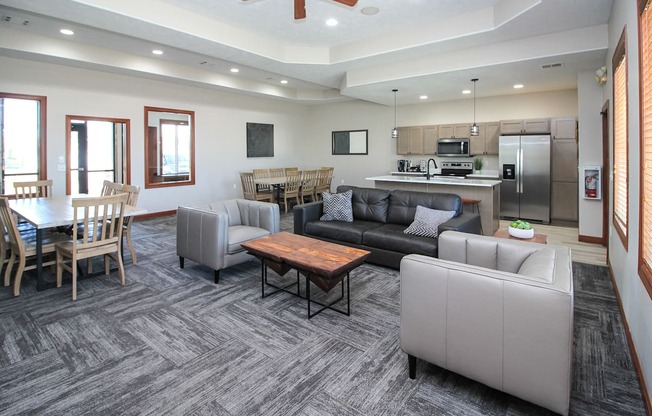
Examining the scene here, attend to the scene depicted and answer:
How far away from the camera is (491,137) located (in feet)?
25.7

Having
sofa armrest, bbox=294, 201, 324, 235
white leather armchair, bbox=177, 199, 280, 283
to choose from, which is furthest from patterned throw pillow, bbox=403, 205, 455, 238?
white leather armchair, bbox=177, 199, 280, 283

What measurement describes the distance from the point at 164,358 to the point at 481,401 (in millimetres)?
1971

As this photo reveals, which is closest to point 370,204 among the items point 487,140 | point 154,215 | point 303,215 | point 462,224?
point 303,215

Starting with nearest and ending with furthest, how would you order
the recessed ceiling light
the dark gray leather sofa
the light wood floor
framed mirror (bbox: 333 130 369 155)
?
the dark gray leather sofa
the recessed ceiling light
the light wood floor
framed mirror (bbox: 333 130 369 155)

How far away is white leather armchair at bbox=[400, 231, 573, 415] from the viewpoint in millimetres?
1631

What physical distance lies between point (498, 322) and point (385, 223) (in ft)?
10.0

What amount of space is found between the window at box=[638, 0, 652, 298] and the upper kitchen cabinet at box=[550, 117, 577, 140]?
524 cm

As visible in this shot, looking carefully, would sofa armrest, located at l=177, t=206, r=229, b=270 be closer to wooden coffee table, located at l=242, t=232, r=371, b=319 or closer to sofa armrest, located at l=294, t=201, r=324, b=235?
wooden coffee table, located at l=242, t=232, r=371, b=319

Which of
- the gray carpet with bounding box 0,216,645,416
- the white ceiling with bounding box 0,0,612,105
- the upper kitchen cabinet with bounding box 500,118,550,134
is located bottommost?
the gray carpet with bounding box 0,216,645,416

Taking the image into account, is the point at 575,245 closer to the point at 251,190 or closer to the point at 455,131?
the point at 455,131

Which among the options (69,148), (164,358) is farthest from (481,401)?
(69,148)

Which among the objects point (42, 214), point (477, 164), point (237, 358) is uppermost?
point (477, 164)

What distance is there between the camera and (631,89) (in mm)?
2609

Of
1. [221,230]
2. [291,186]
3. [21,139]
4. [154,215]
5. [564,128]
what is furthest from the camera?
[291,186]
